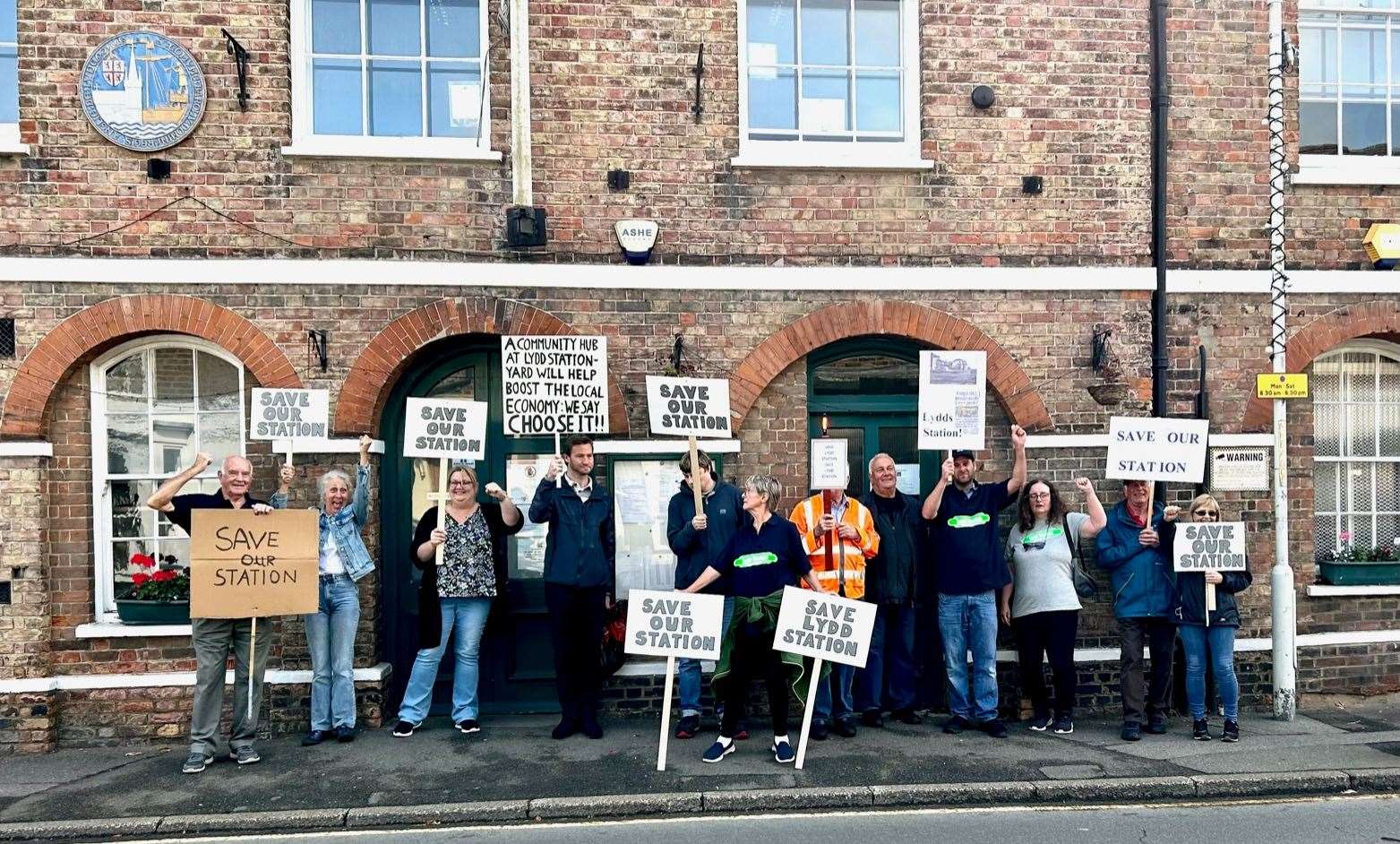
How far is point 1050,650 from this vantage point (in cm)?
823

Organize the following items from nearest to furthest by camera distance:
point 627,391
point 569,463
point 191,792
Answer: point 191,792 < point 569,463 < point 627,391

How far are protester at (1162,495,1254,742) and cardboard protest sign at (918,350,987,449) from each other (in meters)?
1.75

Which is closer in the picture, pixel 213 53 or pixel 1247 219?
pixel 213 53

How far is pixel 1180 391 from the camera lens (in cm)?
914

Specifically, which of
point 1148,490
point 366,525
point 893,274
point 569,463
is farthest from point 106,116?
point 1148,490

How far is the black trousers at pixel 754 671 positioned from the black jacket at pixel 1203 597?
3.19 metres

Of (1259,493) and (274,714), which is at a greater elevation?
(1259,493)

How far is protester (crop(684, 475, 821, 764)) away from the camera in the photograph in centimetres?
736

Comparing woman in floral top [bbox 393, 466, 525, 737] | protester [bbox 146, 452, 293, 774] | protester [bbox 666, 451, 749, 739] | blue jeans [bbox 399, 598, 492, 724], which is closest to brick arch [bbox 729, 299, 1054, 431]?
protester [bbox 666, 451, 749, 739]

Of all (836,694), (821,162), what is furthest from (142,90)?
(836,694)

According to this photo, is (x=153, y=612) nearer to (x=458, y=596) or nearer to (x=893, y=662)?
(x=458, y=596)

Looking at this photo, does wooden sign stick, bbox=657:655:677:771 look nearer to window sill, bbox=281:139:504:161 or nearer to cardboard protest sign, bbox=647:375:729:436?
cardboard protest sign, bbox=647:375:729:436

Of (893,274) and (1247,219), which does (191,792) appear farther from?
(1247,219)

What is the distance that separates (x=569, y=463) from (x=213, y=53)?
14.3 ft
